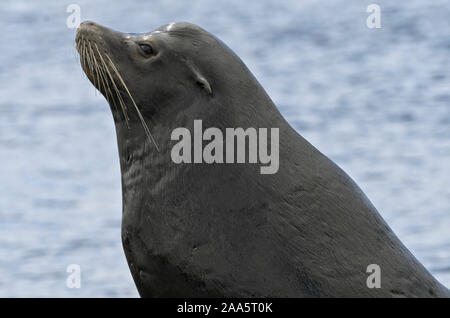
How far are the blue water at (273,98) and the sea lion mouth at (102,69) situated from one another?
14.7 ft

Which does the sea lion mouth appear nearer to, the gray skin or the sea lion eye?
the gray skin

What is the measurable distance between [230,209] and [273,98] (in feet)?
38.2

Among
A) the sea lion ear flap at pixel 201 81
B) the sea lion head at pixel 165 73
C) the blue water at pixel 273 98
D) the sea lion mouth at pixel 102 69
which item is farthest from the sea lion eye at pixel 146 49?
the blue water at pixel 273 98

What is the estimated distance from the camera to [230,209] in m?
7.79

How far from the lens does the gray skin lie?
7.70 metres

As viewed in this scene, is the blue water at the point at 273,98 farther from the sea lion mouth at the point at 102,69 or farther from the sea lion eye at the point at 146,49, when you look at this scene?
the sea lion eye at the point at 146,49

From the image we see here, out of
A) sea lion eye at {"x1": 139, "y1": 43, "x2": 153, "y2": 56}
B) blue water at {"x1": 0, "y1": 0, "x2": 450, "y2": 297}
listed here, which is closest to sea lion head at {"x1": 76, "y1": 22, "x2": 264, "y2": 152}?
sea lion eye at {"x1": 139, "y1": 43, "x2": 153, "y2": 56}

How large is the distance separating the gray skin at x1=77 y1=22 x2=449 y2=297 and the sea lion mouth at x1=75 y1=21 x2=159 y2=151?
0.03 metres

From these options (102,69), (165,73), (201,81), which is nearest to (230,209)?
(201,81)

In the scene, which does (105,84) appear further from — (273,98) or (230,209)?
(273,98)

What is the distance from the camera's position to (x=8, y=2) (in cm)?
2742
